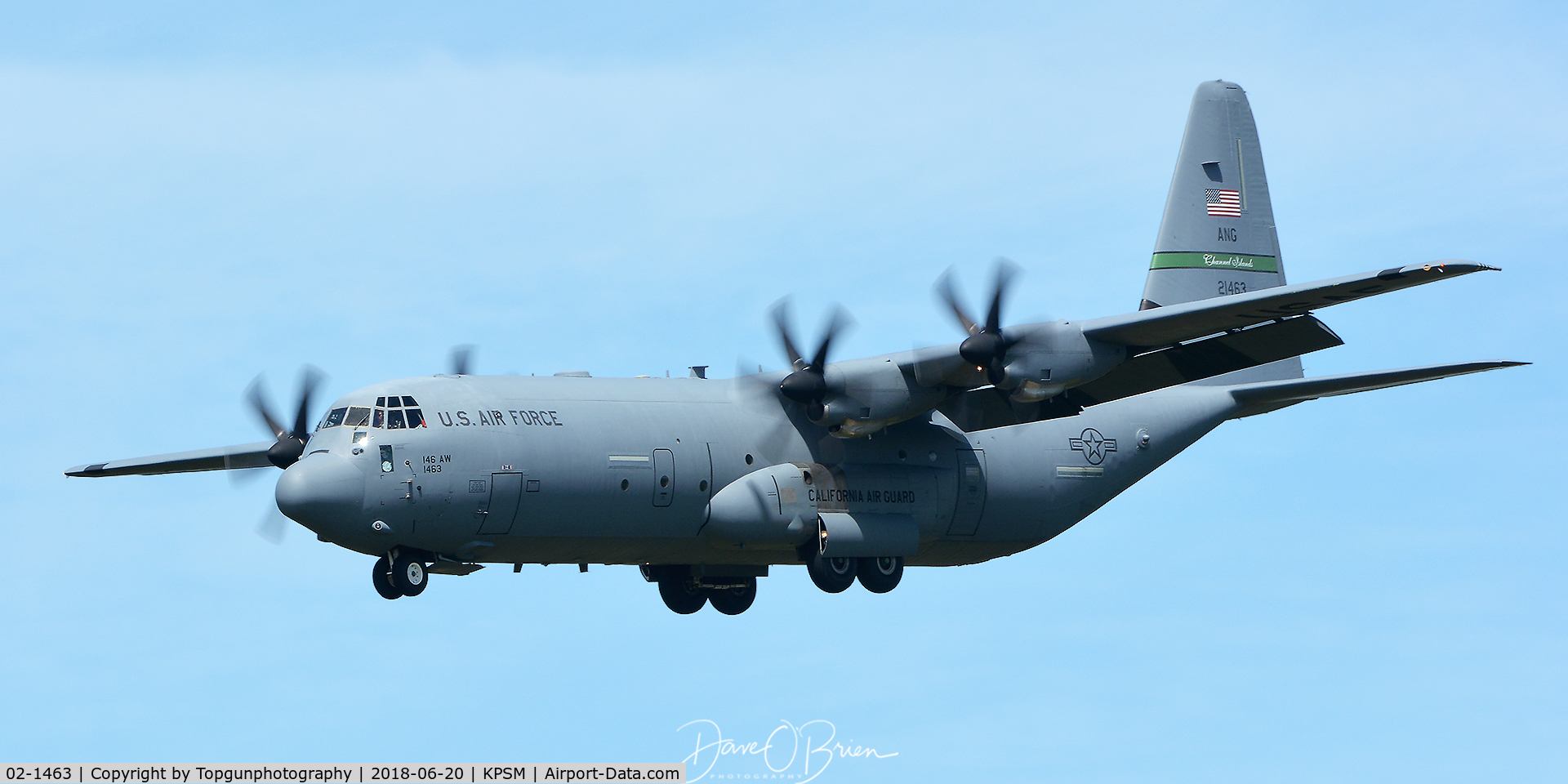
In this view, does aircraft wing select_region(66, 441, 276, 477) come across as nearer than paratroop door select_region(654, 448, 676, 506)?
No

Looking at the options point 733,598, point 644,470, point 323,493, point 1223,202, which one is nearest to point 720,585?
point 733,598

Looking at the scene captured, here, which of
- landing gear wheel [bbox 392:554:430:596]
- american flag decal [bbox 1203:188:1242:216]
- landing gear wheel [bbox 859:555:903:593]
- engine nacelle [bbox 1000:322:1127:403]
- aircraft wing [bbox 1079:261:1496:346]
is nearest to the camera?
aircraft wing [bbox 1079:261:1496:346]

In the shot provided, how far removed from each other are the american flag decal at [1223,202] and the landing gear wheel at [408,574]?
14.2m

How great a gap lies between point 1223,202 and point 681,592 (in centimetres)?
1091

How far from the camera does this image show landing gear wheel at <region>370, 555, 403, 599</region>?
2334 centimetres

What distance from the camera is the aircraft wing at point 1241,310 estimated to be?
22.0 meters

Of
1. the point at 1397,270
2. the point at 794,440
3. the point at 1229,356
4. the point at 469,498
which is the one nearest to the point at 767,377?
the point at 794,440

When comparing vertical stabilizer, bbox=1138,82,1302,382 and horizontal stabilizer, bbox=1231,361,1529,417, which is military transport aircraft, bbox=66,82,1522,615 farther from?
vertical stabilizer, bbox=1138,82,1302,382

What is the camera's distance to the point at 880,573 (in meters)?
25.9

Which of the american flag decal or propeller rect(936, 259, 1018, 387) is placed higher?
the american flag decal

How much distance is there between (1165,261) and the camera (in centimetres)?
2980

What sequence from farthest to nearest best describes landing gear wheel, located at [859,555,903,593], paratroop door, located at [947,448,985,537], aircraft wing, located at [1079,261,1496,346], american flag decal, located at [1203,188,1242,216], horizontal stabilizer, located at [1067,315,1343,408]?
american flag decal, located at [1203,188,1242,216]
paratroop door, located at [947,448,985,537]
landing gear wheel, located at [859,555,903,593]
horizontal stabilizer, located at [1067,315,1343,408]
aircraft wing, located at [1079,261,1496,346]

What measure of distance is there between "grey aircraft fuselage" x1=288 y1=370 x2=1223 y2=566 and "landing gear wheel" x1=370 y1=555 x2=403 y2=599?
1.32 feet

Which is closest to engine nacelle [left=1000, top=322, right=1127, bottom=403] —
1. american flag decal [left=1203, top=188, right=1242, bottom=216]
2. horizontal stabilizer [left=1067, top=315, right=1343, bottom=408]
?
horizontal stabilizer [left=1067, top=315, right=1343, bottom=408]
